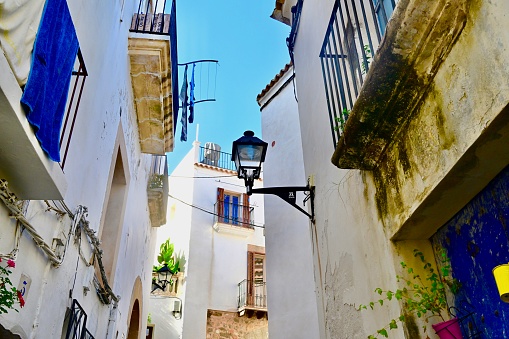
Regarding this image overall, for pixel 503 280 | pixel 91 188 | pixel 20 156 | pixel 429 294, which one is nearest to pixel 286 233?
pixel 91 188

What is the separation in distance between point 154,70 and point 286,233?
4122mm

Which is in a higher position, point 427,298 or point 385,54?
point 385,54

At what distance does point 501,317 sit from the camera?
2488 mm

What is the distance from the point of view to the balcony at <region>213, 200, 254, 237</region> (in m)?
19.6

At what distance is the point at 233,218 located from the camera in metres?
20.2

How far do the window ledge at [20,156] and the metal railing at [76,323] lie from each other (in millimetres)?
1992

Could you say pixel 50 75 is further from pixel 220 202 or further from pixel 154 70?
pixel 220 202

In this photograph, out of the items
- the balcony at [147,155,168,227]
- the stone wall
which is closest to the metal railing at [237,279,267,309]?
the stone wall

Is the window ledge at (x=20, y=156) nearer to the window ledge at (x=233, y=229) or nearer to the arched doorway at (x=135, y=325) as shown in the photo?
the arched doorway at (x=135, y=325)

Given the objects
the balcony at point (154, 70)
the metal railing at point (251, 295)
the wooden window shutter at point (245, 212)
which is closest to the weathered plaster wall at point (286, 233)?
the balcony at point (154, 70)

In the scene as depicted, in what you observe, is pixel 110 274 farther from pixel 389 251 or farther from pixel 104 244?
pixel 389 251

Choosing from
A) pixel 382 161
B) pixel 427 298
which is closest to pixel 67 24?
pixel 382 161

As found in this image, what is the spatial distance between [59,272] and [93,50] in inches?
89.1

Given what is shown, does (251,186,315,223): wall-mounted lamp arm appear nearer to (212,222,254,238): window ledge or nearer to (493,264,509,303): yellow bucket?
(493,264,509,303): yellow bucket
